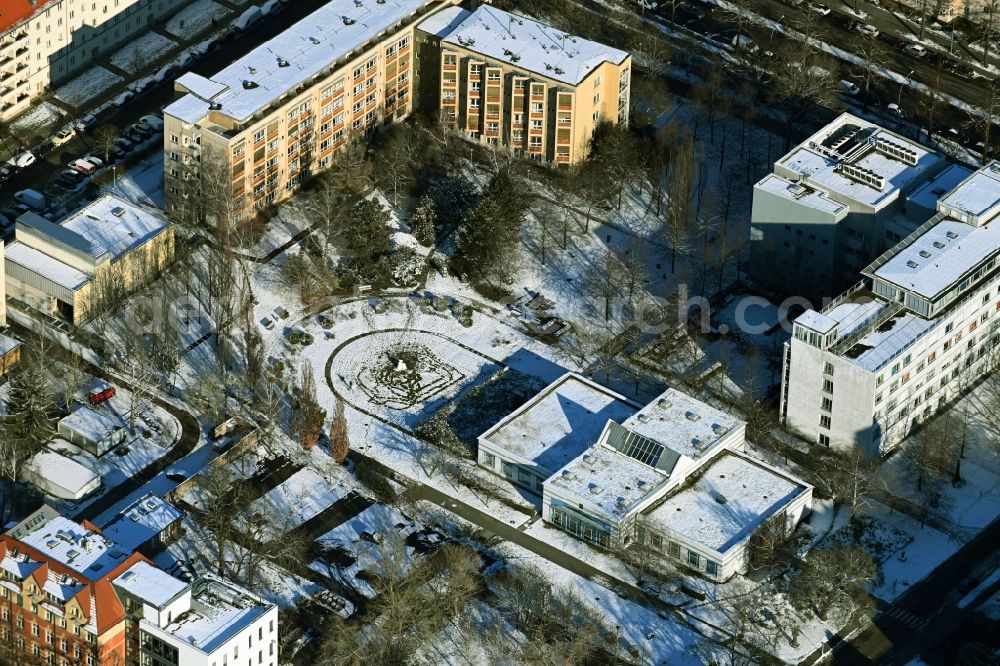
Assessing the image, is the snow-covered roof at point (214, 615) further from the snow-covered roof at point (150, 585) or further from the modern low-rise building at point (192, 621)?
the snow-covered roof at point (150, 585)

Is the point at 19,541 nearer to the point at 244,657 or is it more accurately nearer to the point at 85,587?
the point at 85,587

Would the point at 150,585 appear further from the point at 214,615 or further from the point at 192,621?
the point at 214,615

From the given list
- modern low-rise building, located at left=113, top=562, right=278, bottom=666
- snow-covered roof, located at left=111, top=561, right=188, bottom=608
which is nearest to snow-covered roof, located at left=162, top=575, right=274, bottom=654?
modern low-rise building, located at left=113, top=562, right=278, bottom=666

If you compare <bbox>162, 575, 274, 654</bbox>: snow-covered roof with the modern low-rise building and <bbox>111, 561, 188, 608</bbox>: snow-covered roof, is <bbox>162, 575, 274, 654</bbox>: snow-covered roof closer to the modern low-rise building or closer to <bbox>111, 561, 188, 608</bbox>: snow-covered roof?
the modern low-rise building

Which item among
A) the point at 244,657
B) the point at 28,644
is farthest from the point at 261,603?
the point at 28,644

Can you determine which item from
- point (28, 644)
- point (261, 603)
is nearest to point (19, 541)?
point (28, 644)

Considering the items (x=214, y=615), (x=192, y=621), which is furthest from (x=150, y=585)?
(x=214, y=615)
